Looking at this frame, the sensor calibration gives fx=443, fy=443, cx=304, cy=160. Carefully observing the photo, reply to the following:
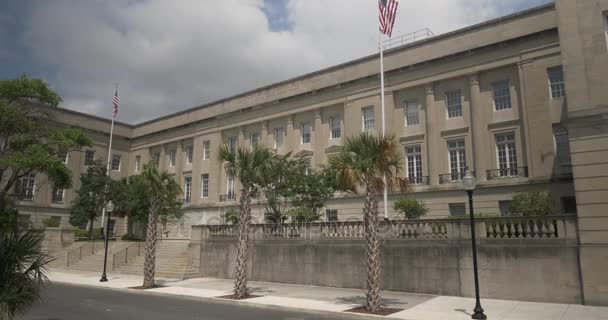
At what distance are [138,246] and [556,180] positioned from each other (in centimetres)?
2970

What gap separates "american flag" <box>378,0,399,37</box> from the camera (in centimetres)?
2655

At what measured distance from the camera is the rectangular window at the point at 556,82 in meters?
28.5

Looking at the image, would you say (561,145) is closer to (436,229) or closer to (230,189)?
(436,229)

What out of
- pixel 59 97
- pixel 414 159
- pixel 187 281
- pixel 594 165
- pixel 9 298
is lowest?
pixel 187 281

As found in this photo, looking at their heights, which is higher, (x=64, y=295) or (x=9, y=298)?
(x=9, y=298)

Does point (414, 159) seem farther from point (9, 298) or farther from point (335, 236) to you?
point (9, 298)

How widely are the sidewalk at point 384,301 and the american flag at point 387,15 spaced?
1529cm

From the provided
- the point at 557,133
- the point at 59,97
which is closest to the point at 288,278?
the point at 557,133

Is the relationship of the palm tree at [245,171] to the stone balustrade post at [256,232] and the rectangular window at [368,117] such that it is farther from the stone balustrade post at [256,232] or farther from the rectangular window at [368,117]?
the rectangular window at [368,117]

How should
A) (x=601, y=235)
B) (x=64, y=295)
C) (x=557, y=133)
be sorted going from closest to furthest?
(x=601, y=235) < (x=64, y=295) < (x=557, y=133)

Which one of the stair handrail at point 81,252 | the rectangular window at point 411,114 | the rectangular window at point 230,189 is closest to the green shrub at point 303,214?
the rectangular window at point 411,114

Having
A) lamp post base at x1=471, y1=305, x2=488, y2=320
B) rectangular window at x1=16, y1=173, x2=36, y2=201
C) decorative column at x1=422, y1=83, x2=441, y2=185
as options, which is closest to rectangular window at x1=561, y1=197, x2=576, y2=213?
decorative column at x1=422, y1=83, x2=441, y2=185

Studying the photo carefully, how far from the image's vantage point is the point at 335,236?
23.0 meters

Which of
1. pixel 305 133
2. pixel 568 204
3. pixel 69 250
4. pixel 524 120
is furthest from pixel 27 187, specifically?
pixel 568 204
